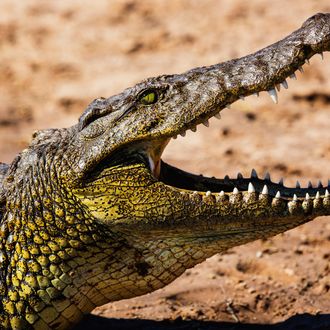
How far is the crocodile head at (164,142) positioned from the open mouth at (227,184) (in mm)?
10

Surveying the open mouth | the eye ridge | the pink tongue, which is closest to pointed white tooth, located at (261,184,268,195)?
the open mouth

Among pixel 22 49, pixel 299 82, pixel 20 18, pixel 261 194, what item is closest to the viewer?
pixel 261 194

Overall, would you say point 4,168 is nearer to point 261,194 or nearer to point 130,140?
point 130,140

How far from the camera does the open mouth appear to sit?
439cm

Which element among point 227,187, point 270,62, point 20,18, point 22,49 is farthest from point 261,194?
point 20,18

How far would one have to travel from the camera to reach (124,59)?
9984mm

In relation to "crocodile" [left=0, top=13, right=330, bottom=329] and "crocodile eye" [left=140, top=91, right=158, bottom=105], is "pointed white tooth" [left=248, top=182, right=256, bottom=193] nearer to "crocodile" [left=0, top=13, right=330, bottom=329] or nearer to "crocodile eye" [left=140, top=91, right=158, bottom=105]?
"crocodile" [left=0, top=13, right=330, bottom=329]

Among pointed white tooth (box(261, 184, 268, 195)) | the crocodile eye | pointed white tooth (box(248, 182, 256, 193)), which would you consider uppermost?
the crocodile eye

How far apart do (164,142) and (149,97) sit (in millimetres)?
266

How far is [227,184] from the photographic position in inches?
187

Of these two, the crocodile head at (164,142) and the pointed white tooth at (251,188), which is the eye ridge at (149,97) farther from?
the pointed white tooth at (251,188)

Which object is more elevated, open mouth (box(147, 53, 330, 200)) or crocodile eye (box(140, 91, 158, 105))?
crocodile eye (box(140, 91, 158, 105))

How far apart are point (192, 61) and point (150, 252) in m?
A: 5.40

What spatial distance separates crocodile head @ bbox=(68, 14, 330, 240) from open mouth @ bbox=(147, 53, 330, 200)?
1cm
